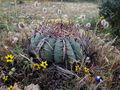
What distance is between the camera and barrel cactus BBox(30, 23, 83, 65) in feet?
13.1

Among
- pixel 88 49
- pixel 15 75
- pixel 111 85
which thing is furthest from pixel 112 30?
pixel 15 75

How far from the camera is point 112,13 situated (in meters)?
6.09

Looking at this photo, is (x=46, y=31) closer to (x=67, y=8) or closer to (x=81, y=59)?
(x=81, y=59)

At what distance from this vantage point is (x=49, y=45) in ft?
13.1

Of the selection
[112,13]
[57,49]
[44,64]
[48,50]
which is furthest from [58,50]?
[112,13]

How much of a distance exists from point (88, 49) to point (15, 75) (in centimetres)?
99

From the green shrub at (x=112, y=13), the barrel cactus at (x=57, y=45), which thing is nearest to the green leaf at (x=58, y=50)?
the barrel cactus at (x=57, y=45)

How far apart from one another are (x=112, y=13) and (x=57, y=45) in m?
2.38

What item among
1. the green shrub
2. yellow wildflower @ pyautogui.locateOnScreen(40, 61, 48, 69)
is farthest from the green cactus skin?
the green shrub

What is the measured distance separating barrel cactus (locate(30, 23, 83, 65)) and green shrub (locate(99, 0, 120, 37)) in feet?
6.88

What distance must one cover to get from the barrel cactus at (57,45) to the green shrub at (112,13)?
2096mm

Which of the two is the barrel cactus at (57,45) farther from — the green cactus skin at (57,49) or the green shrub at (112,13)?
the green shrub at (112,13)

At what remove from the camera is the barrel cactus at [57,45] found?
13.1ft

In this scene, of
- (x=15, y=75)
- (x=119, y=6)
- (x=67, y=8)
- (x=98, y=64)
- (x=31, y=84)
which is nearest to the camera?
(x=31, y=84)
